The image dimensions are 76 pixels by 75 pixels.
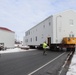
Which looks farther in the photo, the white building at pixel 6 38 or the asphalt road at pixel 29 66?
the white building at pixel 6 38

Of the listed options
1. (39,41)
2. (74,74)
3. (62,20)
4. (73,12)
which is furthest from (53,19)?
(74,74)

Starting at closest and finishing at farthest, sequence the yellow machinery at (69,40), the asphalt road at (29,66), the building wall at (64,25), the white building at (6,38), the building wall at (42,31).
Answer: the asphalt road at (29,66), the yellow machinery at (69,40), the building wall at (64,25), the building wall at (42,31), the white building at (6,38)

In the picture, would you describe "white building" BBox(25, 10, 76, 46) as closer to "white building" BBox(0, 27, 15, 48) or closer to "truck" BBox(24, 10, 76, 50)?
"truck" BBox(24, 10, 76, 50)

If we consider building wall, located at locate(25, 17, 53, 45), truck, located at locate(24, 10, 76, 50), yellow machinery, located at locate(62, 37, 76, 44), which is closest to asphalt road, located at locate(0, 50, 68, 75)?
yellow machinery, located at locate(62, 37, 76, 44)

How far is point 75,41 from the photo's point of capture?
3147 centimetres

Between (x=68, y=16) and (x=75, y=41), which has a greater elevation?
(x=68, y=16)

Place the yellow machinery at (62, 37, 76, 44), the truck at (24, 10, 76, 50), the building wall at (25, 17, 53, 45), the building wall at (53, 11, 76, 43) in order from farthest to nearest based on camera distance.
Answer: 1. the building wall at (25, 17, 53, 45)
2. the building wall at (53, 11, 76, 43)
3. the truck at (24, 10, 76, 50)
4. the yellow machinery at (62, 37, 76, 44)

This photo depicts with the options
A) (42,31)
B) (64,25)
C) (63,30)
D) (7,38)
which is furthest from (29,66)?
(7,38)

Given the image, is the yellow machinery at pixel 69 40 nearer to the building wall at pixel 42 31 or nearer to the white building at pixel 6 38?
the building wall at pixel 42 31

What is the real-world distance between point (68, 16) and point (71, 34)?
295 centimetres

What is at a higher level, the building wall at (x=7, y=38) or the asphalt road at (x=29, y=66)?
the building wall at (x=7, y=38)

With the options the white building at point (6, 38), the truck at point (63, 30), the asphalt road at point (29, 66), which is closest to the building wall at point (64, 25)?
the truck at point (63, 30)

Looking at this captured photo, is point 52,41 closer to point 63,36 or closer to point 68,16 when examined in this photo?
point 63,36

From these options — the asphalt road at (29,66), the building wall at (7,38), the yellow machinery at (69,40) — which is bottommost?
the asphalt road at (29,66)
